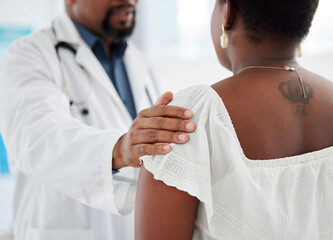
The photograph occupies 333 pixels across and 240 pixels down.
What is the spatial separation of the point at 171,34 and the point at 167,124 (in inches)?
76.7

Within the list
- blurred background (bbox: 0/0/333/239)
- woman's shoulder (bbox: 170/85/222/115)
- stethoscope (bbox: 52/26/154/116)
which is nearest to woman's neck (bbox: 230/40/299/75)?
woman's shoulder (bbox: 170/85/222/115)

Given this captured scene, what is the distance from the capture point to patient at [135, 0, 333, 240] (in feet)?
2.05

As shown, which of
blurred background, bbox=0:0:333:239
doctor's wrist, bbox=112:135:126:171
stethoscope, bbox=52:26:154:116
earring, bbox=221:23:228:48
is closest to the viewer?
earring, bbox=221:23:228:48

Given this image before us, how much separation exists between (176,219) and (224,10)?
0.37 meters

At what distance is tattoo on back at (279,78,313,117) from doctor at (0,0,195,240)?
18 centimetres

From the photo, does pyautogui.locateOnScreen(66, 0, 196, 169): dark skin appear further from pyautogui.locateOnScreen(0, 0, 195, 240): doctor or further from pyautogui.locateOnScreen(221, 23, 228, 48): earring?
pyautogui.locateOnScreen(221, 23, 228, 48): earring

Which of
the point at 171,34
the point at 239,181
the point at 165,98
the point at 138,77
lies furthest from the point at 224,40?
the point at 171,34

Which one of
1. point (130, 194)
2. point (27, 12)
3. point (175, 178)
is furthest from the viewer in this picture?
point (27, 12)

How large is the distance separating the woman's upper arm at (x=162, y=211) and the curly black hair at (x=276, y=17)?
1.00 feet

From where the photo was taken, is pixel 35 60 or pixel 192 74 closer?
pixel 35 60

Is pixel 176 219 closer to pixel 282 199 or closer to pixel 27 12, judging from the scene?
pixel 282 199

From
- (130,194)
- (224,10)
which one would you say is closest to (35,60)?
(130,194)

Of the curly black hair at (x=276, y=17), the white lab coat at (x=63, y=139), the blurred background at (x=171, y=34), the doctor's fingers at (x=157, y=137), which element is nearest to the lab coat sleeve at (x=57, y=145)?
the white lab coat at (x=63, y=139)

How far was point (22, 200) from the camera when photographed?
122 cm
